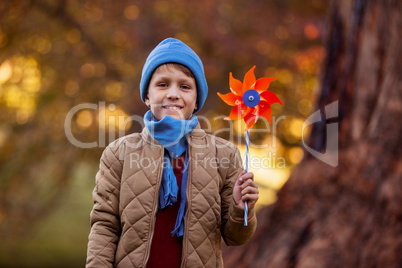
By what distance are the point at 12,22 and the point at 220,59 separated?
2796mm

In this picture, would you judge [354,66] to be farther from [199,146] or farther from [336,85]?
[199,146]

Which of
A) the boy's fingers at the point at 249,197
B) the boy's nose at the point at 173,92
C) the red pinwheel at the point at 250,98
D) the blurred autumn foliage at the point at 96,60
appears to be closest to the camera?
the boy's fingers at the point at 249,197

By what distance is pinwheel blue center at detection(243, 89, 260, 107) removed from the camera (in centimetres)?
221

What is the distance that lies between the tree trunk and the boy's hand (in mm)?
1897

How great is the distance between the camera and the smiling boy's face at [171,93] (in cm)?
213

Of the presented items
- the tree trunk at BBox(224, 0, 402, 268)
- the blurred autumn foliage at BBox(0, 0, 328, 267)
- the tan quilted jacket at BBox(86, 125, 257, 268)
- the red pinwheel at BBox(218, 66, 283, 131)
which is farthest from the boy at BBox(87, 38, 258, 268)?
the blurred autumn foliage at BBox(0, 0, 328, 267)

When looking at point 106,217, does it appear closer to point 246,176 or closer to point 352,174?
point 246,176

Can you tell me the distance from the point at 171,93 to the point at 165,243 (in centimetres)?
67

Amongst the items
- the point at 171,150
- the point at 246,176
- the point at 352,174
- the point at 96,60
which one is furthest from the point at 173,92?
the point at 96,60

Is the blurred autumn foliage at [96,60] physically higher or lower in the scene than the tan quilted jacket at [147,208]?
higher

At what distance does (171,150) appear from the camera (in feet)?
6.98

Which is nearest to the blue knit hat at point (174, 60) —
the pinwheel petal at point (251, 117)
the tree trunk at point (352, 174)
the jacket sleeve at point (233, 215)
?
the pinwheel petal at point (251, 117)

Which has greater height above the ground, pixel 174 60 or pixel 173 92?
pixel 174 60

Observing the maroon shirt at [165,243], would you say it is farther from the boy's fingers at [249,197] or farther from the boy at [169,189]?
the boy's fingers at [249,197]
